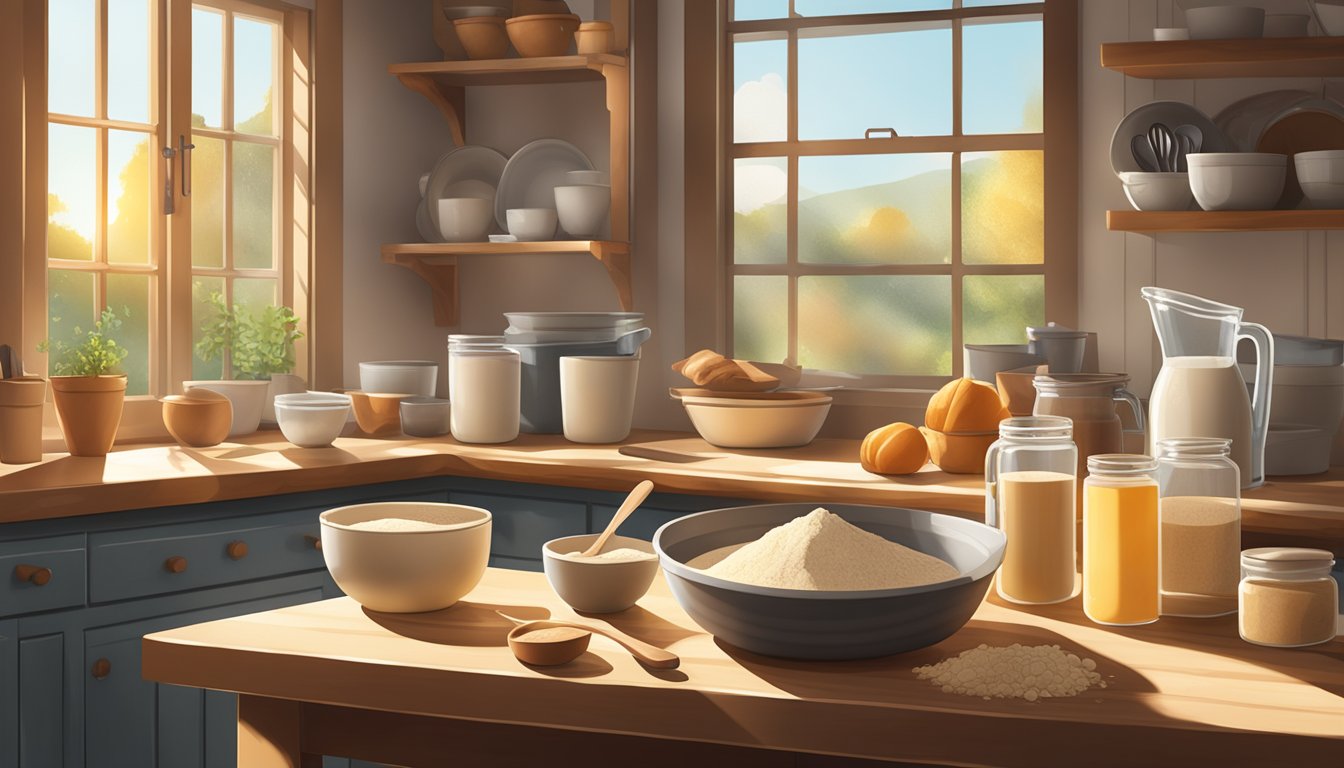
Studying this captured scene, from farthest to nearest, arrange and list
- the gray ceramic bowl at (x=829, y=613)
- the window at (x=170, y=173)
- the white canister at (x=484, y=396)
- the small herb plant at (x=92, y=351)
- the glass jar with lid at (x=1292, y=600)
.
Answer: the white canister at (x=484, y=396) < the window at (x=170, y=173) < the small herb plant at (x=92, y=351) < the glass jar with lid at (x=1292, y=600) < the gray ceramic bowl at (x=829, y=613)

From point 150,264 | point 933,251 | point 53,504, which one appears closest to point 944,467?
point 933,251

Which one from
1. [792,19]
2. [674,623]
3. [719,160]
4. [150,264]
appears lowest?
[674,623]

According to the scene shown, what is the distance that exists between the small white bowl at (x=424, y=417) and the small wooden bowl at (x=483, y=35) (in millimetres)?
996

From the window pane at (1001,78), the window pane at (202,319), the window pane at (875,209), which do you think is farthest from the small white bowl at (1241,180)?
the window pane at (202,319)

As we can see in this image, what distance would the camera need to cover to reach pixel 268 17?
11.2 feet

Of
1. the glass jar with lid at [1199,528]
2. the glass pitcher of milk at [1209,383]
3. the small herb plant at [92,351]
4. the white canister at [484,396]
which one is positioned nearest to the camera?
the glass jar with lid at [1199,528]

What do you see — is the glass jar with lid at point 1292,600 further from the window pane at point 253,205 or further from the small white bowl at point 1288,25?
the window pane at point 253,205

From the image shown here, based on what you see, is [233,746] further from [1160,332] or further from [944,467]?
[1160,332]

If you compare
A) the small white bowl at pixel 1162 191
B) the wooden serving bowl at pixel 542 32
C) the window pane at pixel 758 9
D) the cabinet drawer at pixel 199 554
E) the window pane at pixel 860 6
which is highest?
the window pane at pixel 758 9

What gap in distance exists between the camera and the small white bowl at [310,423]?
112 inches

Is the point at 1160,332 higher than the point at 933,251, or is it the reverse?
the point at 933,251

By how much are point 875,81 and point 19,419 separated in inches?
85.9

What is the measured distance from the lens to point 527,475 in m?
2.77

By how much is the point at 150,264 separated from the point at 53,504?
104 cm
